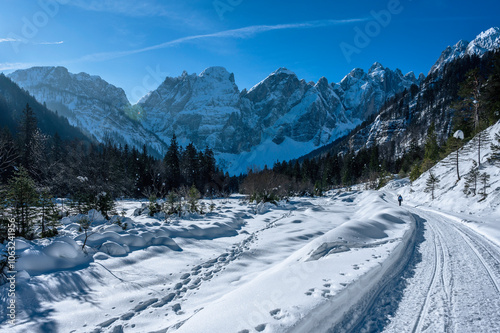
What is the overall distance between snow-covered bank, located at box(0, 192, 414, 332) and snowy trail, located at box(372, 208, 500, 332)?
1.77 feet

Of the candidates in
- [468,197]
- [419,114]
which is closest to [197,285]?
[468,197]

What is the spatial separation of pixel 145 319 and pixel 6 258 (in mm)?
4358

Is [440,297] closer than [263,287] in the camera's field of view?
Yes

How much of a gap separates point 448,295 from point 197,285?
222 inches

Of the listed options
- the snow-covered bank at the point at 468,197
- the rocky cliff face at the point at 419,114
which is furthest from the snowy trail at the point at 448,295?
the rocky cliff face at the point at 419,114

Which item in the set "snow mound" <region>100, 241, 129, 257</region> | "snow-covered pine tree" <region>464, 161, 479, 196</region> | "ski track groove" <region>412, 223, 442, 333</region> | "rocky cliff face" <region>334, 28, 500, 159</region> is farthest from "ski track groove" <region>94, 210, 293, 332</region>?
"rocky cliff face" <region>334, 28, 500, 159</region>

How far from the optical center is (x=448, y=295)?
171 inches

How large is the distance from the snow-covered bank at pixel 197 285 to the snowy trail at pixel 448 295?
54cm

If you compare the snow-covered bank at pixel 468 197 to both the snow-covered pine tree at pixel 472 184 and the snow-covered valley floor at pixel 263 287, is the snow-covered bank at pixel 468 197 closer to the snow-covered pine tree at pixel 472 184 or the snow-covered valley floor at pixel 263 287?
the snow-covered pine tree at pixel 472 184

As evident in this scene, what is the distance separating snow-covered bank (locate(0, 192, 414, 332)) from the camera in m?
3.79

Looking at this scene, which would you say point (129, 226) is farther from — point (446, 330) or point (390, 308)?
point (446, 330)

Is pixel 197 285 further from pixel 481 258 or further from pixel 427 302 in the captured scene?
pixel 481 258

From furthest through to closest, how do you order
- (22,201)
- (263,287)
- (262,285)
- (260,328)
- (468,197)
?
(468,197), (22,201), (262,285), (263,287), (260,328)

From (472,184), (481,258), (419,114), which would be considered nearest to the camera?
(481,258)
